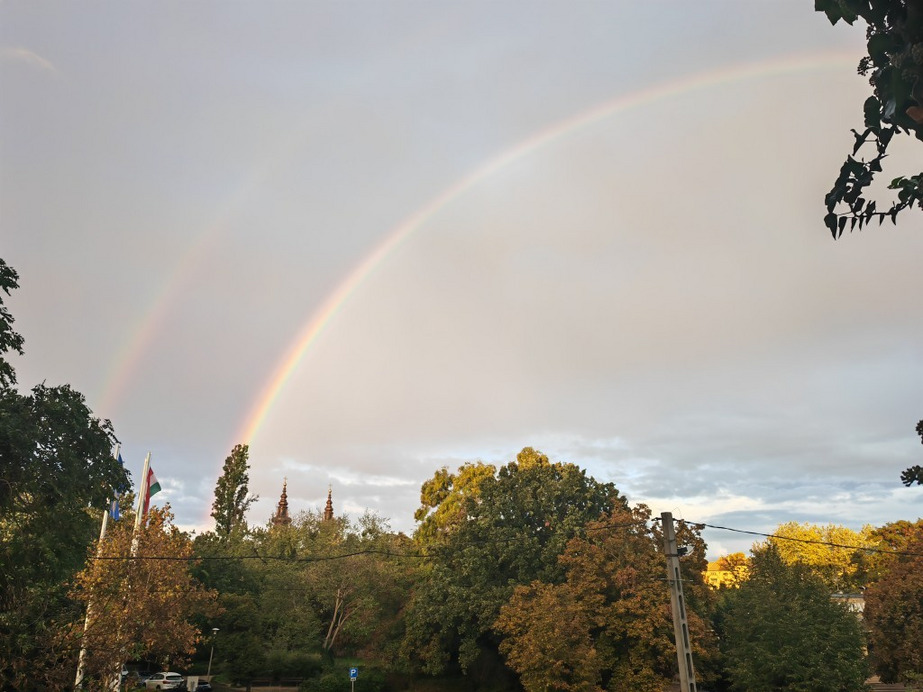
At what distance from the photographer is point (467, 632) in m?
40.9

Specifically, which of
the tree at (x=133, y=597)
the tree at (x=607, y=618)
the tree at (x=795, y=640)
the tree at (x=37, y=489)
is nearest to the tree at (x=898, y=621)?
the tree at (x=795, y=640)

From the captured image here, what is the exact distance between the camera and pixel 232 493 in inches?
3088

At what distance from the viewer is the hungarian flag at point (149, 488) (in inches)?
1048

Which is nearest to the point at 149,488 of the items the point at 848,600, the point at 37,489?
the point at 37,489

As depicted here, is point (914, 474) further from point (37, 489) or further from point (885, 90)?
point (37, 489)

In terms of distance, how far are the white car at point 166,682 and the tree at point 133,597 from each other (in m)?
19.6

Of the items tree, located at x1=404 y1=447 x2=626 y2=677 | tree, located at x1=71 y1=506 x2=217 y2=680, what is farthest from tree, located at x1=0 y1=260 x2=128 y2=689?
tree, located at x1=404 y1=447 x2=626 y2=677

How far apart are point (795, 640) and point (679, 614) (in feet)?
58.7

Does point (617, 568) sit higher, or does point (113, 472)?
point (113, 472)

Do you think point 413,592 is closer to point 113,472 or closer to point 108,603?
point 108,603

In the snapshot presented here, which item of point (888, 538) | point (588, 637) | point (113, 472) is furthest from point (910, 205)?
point (888, 538)

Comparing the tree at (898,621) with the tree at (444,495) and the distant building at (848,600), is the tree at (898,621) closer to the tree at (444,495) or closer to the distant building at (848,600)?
the distant building at (848,600)

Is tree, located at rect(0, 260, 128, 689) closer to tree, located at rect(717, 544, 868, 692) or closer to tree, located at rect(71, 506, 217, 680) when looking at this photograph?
tree, located at rect(71, 506, 217, 680)

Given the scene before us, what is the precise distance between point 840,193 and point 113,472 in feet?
73.1
